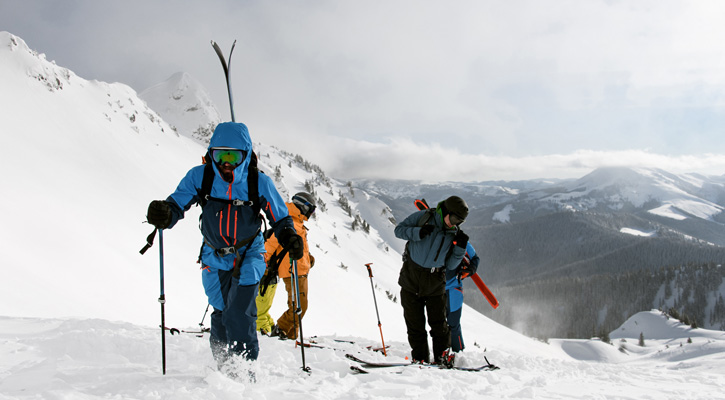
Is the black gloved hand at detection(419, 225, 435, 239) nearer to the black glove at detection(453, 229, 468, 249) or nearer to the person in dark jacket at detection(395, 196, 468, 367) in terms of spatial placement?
the person in dark jacket at detection(395, 196, 468, 367)

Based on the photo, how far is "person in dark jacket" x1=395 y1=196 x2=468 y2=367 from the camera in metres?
5.82

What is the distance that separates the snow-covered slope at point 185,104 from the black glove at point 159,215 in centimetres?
4834

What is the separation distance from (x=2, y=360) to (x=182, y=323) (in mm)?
4961

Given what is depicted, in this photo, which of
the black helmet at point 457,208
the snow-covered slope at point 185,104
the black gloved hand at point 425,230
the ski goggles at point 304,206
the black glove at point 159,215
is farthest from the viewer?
the snow-covered slope at point 185,104

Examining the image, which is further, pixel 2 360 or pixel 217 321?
pixel 217 321

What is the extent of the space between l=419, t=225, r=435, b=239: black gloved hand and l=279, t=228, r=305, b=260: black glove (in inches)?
99.6

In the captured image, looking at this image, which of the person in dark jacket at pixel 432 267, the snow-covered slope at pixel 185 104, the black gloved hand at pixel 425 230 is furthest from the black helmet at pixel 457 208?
the snow-covered slope at pixel 185 104

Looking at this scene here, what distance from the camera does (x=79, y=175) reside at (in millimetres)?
14344

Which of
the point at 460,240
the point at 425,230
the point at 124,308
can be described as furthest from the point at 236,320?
the point at 124,308

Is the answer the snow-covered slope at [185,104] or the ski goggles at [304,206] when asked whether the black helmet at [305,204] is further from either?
the snow-covered slope at [185,104]

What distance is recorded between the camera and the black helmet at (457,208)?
5.60m

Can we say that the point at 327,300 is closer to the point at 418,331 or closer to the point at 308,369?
the point at 418,331

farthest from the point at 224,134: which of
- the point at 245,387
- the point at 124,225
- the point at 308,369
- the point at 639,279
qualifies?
the point at 639,279

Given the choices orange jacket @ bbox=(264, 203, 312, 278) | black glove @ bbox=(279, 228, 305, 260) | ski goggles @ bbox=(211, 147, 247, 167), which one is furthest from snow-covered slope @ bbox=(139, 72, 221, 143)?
black glove @ bbox=(279, 228, 305, 260)
